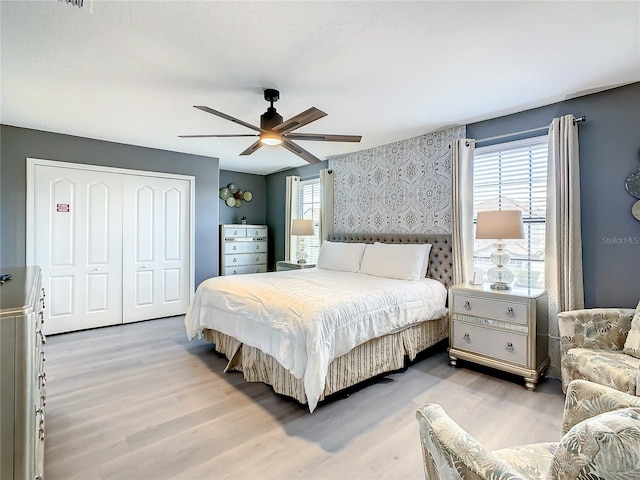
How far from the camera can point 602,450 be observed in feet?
2.10

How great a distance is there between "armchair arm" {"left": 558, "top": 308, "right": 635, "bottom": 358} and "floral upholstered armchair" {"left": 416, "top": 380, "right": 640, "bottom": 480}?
4.88 ft

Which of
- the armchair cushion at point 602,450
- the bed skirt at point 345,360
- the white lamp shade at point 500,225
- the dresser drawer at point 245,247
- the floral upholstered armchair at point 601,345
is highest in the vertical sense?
the white lamp shade at point 500,225

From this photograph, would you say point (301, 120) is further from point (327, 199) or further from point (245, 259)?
point (245, 259)

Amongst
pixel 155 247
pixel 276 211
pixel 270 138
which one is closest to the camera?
pixel 270 138

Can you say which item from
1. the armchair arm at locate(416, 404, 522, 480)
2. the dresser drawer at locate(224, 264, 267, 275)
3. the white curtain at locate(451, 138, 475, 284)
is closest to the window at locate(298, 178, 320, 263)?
the dresser drawer at locate(224, 264, 267, 275)

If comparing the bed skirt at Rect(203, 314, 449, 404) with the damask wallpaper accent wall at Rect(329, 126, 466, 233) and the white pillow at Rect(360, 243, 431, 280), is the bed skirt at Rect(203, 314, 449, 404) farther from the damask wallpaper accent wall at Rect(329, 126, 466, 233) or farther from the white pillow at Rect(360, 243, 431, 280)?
the damask wallpaper accent wall at Rect(329, 126, 466, 233)

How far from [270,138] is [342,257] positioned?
7.02 ft

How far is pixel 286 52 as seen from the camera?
220 centimetres

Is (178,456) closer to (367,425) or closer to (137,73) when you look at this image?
(367,425)

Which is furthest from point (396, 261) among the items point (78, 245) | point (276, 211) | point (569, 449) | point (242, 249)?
point (78, 245)

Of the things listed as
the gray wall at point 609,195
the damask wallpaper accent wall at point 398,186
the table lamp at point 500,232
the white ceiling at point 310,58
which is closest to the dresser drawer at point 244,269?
the damask wallpaper accent wall at point 398,186

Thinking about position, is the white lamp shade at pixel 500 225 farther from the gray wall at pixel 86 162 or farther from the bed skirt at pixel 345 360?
the gray wall at pixel 86 162

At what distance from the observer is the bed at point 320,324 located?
229cm

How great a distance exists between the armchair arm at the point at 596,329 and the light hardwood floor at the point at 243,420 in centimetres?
53
